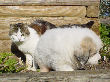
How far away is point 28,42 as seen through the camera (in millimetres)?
4145

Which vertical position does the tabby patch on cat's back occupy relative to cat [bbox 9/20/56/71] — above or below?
above

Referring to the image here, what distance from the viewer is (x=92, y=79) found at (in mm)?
2662

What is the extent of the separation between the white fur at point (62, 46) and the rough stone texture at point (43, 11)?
53.5 inches

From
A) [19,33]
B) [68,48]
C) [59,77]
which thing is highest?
[19,33]

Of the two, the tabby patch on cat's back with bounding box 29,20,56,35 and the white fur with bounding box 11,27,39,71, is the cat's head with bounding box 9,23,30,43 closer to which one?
the white fur with bounding box 11,27,39,71

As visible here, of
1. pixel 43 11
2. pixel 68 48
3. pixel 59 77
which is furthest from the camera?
pixel 43 11

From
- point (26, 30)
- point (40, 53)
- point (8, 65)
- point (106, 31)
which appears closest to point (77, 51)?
point (40, 53)

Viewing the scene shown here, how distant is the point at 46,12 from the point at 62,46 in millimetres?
1740

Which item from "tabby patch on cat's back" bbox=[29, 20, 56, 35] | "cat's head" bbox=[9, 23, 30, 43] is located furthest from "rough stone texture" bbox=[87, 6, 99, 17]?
"cat's head" bbox=[9, 23, 30, 43]

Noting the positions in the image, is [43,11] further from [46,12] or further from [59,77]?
[59,77]

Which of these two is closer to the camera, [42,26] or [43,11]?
[42,26]

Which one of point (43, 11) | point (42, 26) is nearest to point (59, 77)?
point (42, 26)

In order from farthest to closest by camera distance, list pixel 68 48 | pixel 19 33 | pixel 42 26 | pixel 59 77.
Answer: pixel 42 26 → pixel 19 33 → pixel 68 48 → pixel 59 77

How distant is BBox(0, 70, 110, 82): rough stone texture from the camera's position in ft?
8.67
